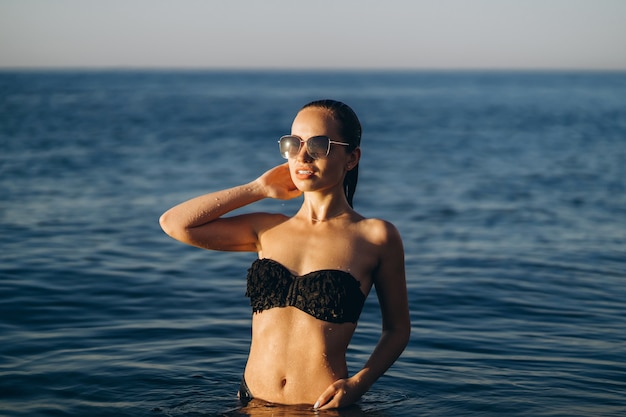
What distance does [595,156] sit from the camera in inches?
1245

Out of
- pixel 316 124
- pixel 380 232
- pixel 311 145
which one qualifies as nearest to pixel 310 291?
pixel 380 232

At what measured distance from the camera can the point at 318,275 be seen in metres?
4.66

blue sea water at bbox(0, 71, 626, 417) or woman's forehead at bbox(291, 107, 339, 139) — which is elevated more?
woman's forehead at bbox(291, 107, 339, 139)

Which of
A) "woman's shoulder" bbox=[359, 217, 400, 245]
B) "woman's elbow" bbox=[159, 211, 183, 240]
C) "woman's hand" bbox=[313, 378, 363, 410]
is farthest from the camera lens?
"woman's elbow" bbox=[159, 211, 183, 240]

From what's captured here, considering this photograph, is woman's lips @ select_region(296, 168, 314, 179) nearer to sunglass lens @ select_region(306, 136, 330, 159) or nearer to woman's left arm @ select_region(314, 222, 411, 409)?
sunglass lens @ select_region(306, 136, 330, 159)

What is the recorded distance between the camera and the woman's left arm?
4651 mm

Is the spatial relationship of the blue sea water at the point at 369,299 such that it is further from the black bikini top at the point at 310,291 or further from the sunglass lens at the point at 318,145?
the sunglass lens at the point at 318,145

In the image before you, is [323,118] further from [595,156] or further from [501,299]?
[595,156]

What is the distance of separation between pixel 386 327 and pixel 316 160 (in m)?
1.02

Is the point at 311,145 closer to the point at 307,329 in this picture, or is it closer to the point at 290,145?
the point at 290,145

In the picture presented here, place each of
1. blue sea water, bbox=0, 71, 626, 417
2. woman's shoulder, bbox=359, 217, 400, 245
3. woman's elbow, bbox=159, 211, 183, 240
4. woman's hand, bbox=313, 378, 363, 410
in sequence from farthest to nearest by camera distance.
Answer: blue sea water, bbox=0, 71, 626, 417, woman's elbow, bbox=159, 211, 183, 240, woman's shoulder, bbox=359, 217, 400, 245, woman's hand, bbox=313, 378, 363, 410

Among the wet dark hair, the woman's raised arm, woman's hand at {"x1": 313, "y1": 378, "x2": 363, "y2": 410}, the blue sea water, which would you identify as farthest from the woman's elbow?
woman's hand at {"x1": 313, "y1": 378, "x2": 363, "y2": 410}

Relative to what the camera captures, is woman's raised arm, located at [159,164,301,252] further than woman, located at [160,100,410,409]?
Yes

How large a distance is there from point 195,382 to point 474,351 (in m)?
2.66
